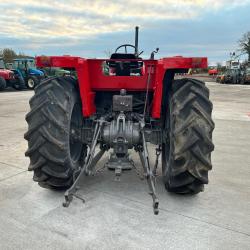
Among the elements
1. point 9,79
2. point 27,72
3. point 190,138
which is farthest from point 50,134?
point 27,72

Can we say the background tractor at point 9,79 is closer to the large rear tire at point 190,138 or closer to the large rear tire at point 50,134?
the large rear tire at point 50,134

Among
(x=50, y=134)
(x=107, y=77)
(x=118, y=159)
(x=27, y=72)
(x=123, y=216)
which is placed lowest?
(x=123, y=216)

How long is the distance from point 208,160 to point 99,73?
62.3 inches

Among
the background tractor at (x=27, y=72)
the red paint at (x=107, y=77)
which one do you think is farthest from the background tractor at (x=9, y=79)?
the red paint at (x=107, y=77)

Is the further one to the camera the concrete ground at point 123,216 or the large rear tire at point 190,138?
the large rear tire at point 190,138

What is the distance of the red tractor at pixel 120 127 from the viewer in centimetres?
283

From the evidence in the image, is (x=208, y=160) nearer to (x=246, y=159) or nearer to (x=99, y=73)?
(x=99, y=73)

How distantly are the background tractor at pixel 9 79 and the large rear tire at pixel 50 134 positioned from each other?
16.5 m

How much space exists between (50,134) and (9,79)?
1775 cm

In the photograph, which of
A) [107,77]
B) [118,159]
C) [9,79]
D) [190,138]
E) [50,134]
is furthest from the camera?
[9,79]

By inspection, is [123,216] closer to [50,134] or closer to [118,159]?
[118,159]

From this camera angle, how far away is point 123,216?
2805 mm

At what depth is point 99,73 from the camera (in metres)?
3.44

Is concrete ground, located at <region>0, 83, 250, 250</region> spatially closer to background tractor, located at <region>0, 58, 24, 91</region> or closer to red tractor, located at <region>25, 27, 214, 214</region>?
red tractor, located at <region>25, 27, 214, 214</region>
